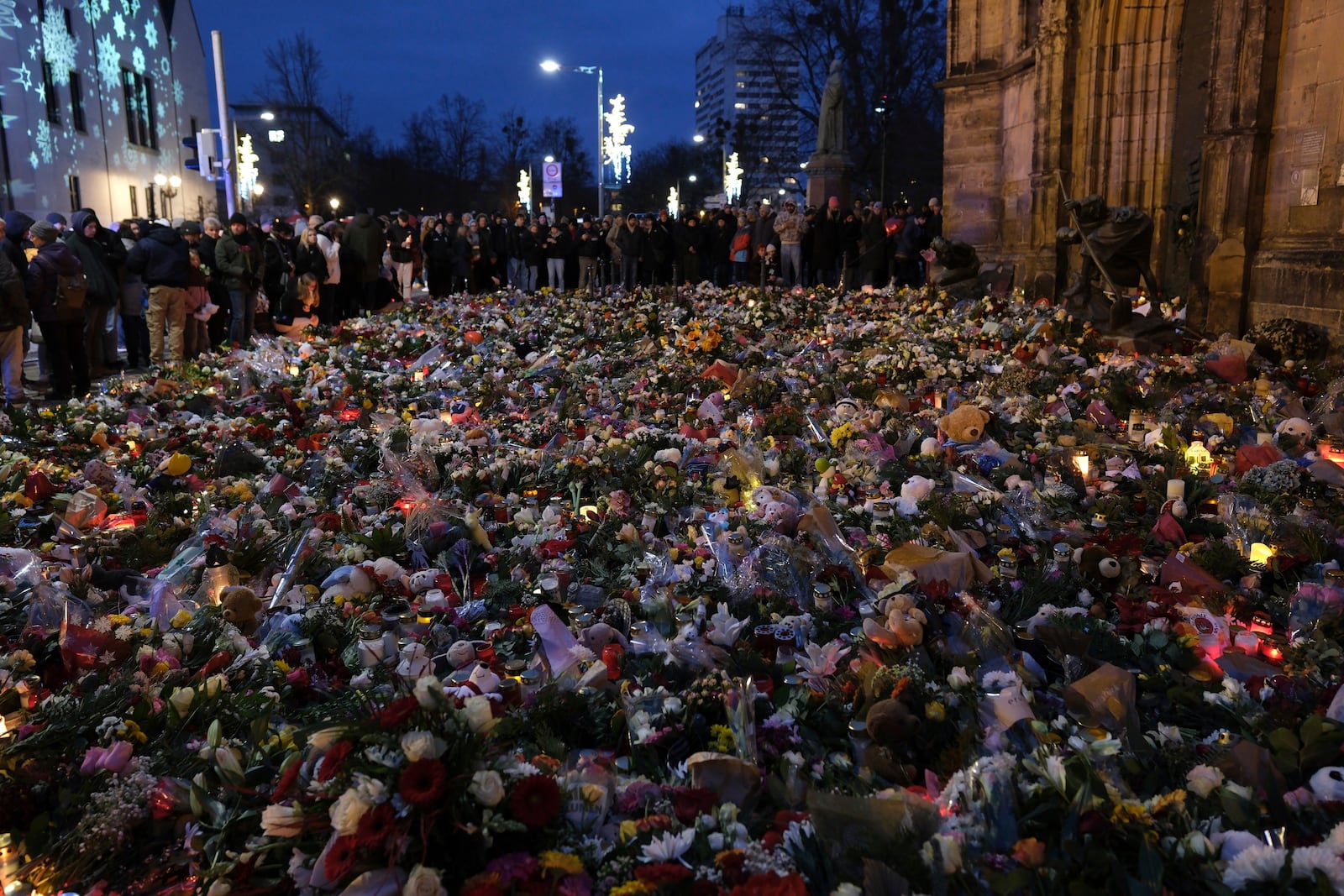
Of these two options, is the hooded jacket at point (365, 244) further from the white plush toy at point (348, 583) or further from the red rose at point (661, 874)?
the red rose at point (661, 874)

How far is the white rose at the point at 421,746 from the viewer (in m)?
2.47

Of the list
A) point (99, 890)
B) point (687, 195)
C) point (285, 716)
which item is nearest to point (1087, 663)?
point (285, 716)

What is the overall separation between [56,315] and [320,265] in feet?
20.3

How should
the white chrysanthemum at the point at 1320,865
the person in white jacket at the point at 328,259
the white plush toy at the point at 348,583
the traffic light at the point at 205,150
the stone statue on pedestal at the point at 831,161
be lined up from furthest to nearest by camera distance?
the traffic light at the point at 205,150 < the stone statue on pedestal at the point at 831,161 < the person in white jacket at the point at 328,259 < the white plush toy at the point at 348,583 < the white chrysanthemum at the point at 1320,865

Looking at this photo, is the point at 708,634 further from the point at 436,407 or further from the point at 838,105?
the point at 838,105

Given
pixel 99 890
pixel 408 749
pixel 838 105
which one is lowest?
pixel 99 890

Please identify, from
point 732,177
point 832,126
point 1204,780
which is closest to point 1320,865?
point 1204,780

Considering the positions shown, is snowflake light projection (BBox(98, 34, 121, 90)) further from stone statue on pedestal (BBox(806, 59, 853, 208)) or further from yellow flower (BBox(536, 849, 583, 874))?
yellow flower (BBox(536, 849, 583, 874))

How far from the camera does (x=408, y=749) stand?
97.3 inches

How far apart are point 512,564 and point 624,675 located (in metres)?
1.39

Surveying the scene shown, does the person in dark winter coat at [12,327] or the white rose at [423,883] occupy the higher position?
the person in dark winter coat at [12,327]

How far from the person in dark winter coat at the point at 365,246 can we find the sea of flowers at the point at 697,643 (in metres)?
9.49

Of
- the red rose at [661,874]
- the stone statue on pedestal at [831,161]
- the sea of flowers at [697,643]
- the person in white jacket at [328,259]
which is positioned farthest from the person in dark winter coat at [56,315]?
the stone statue on pedestal at [831,161]

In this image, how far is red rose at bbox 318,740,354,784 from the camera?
8.43ft
